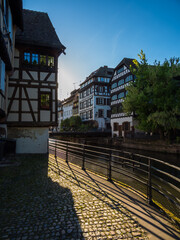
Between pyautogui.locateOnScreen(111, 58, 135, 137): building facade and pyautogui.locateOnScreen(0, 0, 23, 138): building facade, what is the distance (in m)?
23.1

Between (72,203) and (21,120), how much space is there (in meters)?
10.1

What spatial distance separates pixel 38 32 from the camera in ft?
45.5

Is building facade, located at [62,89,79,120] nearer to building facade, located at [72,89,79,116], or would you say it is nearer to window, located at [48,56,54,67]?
building facade, located at [72,89,79,116]

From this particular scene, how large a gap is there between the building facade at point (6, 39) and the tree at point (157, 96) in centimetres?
1494

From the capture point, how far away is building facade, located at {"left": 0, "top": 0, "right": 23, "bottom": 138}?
23.3 feet

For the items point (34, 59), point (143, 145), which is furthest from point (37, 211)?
point (143, 145)

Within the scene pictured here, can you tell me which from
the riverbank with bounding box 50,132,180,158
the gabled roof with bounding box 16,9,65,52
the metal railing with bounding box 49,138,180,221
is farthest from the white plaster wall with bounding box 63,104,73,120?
the metal railing with bounding box 49,138,180,221

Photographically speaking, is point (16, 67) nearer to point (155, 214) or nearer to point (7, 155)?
point (7, 155)

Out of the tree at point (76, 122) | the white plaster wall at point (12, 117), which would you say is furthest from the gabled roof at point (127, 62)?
the white plaster wall at point (12, 117)

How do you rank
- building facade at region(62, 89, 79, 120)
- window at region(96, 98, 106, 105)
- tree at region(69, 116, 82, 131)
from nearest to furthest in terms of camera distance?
1. window at region(96, 98, 106, 105)
2. tree at region(69, 116, 82, 131)
3. building facade at region(62, 89, 79, 120)

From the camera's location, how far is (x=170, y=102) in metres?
19.3

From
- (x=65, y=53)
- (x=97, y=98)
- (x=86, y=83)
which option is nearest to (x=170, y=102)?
(x=65, y=53)

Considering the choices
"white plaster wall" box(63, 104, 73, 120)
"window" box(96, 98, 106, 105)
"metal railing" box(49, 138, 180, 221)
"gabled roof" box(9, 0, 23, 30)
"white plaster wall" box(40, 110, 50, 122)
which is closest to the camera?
"metal railing" box(49, 138, 180, 221)

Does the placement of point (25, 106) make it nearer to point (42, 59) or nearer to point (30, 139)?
point (30, 139)
